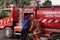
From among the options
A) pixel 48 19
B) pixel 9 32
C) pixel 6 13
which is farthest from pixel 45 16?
pixel 6 13

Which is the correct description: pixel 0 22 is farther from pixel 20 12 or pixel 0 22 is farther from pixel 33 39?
pixel 33 39

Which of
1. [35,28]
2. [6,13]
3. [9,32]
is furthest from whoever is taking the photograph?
[6,13]

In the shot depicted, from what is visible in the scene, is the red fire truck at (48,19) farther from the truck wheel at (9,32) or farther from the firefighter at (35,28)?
the firefighter at (35,28)

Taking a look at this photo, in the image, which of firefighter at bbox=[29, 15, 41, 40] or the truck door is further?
the truck door

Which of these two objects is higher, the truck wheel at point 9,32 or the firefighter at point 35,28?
the firefighter at point 35,28

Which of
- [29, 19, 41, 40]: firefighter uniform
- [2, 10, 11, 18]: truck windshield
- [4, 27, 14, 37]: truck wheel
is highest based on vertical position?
[2, 10, 11, 18]: truck windshield

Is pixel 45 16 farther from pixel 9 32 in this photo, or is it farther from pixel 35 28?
pixel 9 32

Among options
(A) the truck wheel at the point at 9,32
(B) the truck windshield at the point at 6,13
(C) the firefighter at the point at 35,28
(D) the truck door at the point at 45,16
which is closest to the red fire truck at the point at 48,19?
(D) the truck door at the point at 45,16

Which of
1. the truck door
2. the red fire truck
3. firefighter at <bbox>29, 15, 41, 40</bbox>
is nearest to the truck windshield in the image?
the red fire truck

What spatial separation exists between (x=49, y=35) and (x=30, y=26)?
169cm

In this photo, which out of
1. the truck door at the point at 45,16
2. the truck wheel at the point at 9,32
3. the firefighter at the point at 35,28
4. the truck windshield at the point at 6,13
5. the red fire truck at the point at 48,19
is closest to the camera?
the firefighter at the point at 35,28

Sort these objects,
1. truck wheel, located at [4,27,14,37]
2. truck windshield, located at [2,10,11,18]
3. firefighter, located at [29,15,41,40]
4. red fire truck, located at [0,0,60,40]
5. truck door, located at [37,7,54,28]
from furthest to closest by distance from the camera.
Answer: truck windshield, located at [2,10,11,18] → truck wheel, located at [4,27,14,37] → truck door, located at [37,7,54,28] → red fire truck, located at [0,0,60,40] → firefighter, located at [29,15,41,40]

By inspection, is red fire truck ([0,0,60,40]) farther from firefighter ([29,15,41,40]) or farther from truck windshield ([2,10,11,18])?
firefighter ([29,15,41,40])

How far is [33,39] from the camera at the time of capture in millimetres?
11297
